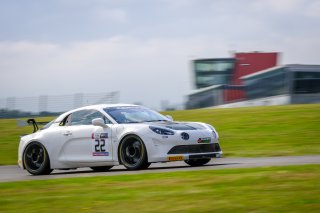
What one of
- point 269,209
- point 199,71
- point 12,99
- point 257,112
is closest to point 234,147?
point 257,112

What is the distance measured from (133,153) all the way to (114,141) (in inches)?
A: 18.2

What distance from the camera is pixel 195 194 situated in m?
7.86

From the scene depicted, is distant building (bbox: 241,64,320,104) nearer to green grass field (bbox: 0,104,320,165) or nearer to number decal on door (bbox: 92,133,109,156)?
green grass field (bbox: 0,104,320,165)

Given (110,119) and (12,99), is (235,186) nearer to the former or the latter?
(110,119)

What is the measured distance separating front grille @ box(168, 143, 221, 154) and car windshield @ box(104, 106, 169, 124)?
3.34 ft

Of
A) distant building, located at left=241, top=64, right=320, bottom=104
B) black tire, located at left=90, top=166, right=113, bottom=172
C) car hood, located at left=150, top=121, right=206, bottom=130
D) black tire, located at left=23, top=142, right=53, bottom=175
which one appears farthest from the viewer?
distant building, located at left=241, top=64, right=320, bottom=104

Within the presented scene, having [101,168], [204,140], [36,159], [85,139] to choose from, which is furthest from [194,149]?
[36,159]

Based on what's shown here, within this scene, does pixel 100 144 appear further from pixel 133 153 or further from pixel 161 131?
pixel 161 131

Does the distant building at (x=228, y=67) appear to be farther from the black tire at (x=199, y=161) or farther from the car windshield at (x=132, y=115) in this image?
the black tire at (x=199, y=161)

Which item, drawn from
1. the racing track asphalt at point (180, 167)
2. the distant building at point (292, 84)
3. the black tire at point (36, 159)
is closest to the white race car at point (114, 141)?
the black tire at point (36, 159)

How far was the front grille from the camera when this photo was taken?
12781 millimetres

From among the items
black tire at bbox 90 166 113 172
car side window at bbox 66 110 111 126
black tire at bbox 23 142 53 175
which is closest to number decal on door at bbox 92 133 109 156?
car side window at bbox 66 110 111 126

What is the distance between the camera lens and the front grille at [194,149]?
12.8 meters

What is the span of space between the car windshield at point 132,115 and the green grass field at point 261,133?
11.9 ft
